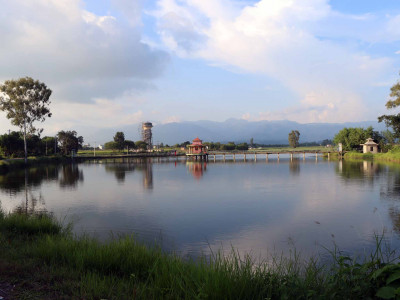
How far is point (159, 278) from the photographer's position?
4.91 metres

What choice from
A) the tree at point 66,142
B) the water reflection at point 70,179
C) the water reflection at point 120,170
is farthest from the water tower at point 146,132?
the water reflection at point 70,179

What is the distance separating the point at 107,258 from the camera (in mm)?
6035

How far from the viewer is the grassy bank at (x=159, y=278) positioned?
4.09 meters

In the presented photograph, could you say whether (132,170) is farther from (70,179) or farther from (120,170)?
(70,179)

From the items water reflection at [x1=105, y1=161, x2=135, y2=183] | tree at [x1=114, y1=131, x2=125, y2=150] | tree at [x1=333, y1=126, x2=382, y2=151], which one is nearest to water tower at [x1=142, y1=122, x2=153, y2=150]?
tree at [x1=114, y1=131, x2=125, y2=150]

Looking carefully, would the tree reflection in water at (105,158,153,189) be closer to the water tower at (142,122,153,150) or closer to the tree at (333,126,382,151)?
the tree at (333,126,382,151)

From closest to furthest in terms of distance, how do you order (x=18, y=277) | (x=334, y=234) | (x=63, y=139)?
1. (x=18, y=277)
2. (x=334, y=234)
3. (x=63, y=139)

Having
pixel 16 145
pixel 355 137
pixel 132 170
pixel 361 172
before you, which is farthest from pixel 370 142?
pixel 16 145

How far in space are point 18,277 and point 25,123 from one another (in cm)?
5229

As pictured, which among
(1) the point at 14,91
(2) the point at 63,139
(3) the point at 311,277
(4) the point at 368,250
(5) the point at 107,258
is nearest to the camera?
(3) the point at 311,277

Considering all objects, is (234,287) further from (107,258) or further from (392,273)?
(107,258)

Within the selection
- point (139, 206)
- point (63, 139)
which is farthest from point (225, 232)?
point (63, 139)

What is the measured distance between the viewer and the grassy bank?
409cm

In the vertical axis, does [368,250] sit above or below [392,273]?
below
